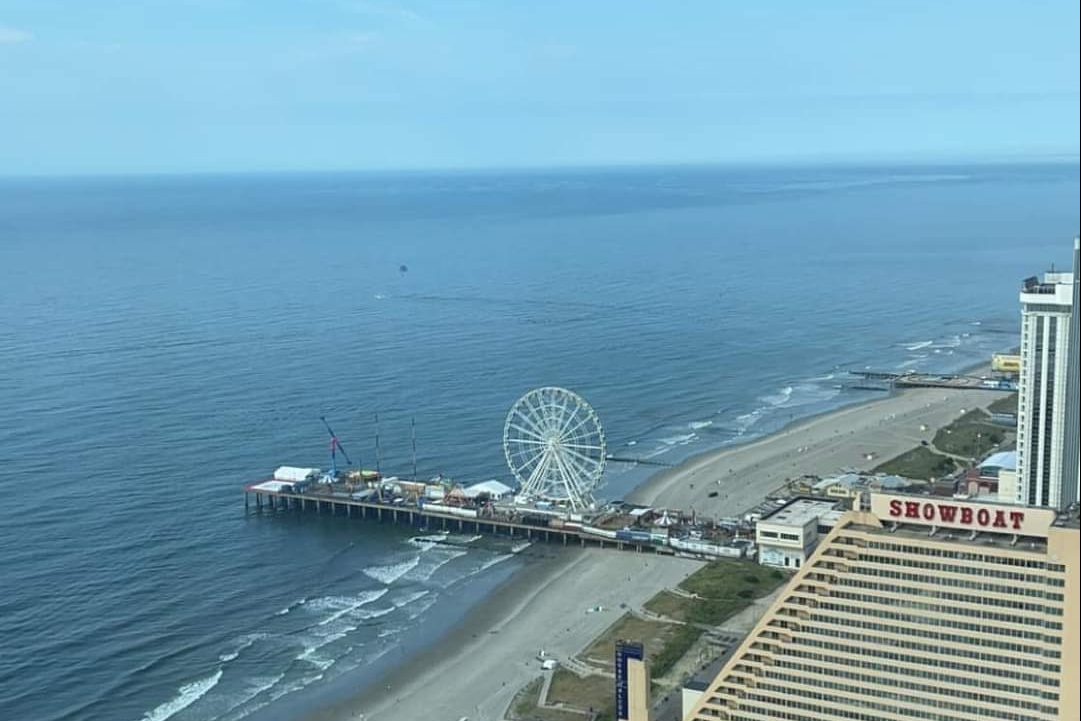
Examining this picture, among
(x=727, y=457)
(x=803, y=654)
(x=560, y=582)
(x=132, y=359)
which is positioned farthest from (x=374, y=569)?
(x=132, y=359)

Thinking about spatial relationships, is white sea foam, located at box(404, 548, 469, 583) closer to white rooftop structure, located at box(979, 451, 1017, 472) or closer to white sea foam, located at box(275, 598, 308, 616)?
white sea foam, located at box(275, 598, 308, 616)

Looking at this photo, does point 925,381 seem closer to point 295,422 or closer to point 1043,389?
point 1043,389

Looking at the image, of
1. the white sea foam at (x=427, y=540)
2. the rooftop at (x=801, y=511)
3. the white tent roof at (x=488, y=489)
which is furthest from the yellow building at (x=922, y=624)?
the white tent roof at (x=488, y=489)

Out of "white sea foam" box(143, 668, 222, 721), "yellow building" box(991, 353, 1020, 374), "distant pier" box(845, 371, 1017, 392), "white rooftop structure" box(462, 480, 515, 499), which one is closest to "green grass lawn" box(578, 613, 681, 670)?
"white sea foam" box(143, 668, 222, 721)

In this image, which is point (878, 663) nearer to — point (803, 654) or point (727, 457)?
point (803, 654)

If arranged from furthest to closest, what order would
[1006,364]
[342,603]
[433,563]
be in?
[1006,364], [433,563], [342,603]

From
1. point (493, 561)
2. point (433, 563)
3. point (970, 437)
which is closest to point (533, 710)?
point (493, 561)
